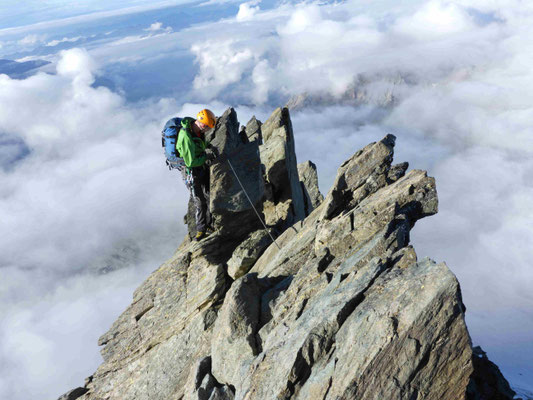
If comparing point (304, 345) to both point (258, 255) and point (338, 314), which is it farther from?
point (258, 255)

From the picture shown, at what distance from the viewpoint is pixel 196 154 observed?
20.7 m

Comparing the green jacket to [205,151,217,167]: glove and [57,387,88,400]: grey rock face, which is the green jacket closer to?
[205,151,217,167]: glove

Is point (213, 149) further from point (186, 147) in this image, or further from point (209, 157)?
point (186, 147)

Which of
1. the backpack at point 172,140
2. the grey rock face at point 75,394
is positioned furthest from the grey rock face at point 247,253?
the grey rock face at point 75,394

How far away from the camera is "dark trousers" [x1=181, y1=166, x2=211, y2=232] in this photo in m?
22.3

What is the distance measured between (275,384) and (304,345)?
1345 mm

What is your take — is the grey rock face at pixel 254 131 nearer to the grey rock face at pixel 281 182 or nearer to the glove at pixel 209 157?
the grey rock face at pixel 281 182

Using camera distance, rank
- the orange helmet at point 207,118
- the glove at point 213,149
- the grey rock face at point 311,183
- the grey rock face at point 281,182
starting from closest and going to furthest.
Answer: the orange helmet at point 207,118
the glove at point 213,149
the grey rock face at point 281,182
the grey rock face at point 311,183

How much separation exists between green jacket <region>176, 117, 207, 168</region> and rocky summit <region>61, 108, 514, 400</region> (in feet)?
5.93

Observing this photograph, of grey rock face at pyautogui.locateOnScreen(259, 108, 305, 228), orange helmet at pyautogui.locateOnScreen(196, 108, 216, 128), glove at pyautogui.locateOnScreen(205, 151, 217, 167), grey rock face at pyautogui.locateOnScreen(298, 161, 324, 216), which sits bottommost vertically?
grey rock face at pyautogui.locateOnScreen(298, 161, 324, 216)

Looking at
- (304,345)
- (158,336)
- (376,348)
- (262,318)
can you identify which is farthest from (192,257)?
(376,348)

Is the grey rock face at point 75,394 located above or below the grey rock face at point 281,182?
below

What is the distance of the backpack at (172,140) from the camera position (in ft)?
69.7

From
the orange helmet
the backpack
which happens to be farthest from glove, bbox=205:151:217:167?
the backpack
